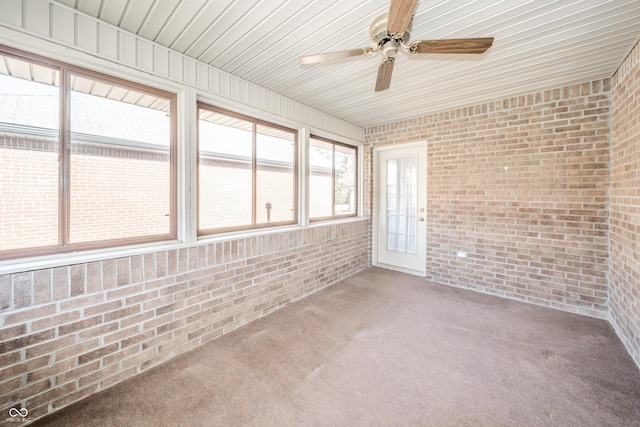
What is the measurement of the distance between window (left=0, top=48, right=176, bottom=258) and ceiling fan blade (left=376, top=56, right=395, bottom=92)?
1.90 m

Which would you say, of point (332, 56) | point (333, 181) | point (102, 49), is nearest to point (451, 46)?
point (332, 56)

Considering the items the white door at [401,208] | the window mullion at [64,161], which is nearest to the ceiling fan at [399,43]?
the window mullion at [64,161]

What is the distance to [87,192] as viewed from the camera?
6.50ft

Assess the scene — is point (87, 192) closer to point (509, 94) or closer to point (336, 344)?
point (336, 344)

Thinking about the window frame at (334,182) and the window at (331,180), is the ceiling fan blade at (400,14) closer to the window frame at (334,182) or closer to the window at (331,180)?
the window frame at (334,182)

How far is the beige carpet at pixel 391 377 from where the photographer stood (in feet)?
5.49

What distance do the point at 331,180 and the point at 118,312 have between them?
3286 mm

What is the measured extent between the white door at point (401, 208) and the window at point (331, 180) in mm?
503

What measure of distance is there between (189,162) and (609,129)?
4.49 meters

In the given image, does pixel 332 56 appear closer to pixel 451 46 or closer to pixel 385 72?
pixel 385 72

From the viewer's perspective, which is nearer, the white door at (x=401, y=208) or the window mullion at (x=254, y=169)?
the window mullion at (x=254, y=169)

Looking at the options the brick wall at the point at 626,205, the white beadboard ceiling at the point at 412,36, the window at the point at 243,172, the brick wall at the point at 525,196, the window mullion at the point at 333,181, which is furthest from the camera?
the window mullion at the point at 333,181

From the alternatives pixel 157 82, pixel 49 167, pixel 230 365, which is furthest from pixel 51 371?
pixel 157 82

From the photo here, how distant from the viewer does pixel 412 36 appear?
2127 millimetres
